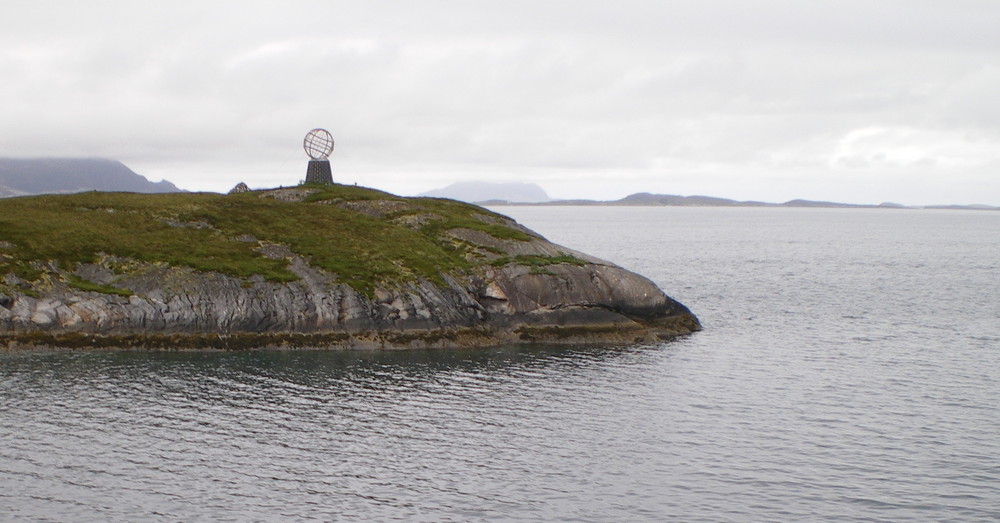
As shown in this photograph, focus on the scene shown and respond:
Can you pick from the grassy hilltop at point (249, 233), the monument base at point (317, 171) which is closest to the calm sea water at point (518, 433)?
the grassy hilltop at point (249, 233)

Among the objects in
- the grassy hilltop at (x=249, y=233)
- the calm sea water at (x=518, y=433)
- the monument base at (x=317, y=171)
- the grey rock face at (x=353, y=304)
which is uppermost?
the monument base at (x=317, y=171)

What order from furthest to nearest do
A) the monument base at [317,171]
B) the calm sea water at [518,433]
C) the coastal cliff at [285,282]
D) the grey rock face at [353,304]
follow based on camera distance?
the monument base at [317,171]
the coastal cliff at [285,282]
the grey rock face at [353,304]
the calm sea water at [518,433]

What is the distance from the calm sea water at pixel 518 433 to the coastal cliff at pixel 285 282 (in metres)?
3.49

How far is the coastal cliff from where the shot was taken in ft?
218

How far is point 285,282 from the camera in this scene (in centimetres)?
7319

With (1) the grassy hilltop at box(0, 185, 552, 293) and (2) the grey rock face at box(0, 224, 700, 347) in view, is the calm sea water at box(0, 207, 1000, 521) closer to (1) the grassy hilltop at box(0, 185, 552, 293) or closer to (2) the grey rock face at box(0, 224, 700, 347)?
(2) the grey rock face at box(0, 224, 700, 347)

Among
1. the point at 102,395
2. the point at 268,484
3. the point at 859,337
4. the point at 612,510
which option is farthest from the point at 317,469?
the point at 859,337

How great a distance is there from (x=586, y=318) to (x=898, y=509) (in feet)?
142

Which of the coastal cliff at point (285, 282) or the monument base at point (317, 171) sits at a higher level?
the monument base at point (317, 171)

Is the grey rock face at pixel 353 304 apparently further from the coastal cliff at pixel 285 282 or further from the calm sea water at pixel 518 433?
the calm sea water at pixel 518 433

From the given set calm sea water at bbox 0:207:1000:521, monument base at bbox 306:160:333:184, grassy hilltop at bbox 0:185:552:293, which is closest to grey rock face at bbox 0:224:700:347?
grassy hilltop at bbox 0:185:552:293

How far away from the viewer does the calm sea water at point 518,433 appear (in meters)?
36.5

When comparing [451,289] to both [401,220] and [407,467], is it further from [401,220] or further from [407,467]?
[407,467]

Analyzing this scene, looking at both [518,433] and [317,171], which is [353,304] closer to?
[518,433]
